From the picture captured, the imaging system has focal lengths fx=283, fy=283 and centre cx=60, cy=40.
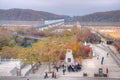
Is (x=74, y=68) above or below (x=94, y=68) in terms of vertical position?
above

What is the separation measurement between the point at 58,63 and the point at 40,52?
1920 millimetres

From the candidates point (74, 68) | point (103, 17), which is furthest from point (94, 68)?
point (103, 17)

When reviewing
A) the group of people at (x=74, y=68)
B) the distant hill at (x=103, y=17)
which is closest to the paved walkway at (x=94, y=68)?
the group of people at (x=74, y=68)

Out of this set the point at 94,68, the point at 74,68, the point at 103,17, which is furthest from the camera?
the point at 103,17

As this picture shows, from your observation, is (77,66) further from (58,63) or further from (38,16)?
(38,16)

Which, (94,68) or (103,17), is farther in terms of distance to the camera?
(103,17)

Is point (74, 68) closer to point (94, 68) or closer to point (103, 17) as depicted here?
point (94, 68)

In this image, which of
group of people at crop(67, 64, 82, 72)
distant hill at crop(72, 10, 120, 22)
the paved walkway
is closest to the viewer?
the paved walkway

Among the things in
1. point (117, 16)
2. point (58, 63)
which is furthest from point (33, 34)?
point (117, 16)

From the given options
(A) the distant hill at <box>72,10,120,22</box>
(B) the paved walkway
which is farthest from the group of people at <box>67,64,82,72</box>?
(A) the distant hill at <box>72,10,120,22</box>

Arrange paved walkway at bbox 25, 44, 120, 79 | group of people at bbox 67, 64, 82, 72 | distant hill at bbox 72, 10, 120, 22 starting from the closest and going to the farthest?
paved walkway at bbox 25, 44, 120, 79
group of people at bbox 67, 64, 82, 72
distant hill at bbox 72, 10, 120, 22

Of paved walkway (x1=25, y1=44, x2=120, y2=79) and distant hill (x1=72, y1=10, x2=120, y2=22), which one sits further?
distant hill (x1=72, y1=10, x2=120, y2=22)

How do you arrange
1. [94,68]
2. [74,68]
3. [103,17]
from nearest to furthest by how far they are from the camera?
[74,68], [94,68], [103,17]

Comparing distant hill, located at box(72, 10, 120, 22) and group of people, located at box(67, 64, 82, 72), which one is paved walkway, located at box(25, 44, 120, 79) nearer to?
group of people, located at box(67, 64, 82, 72)
